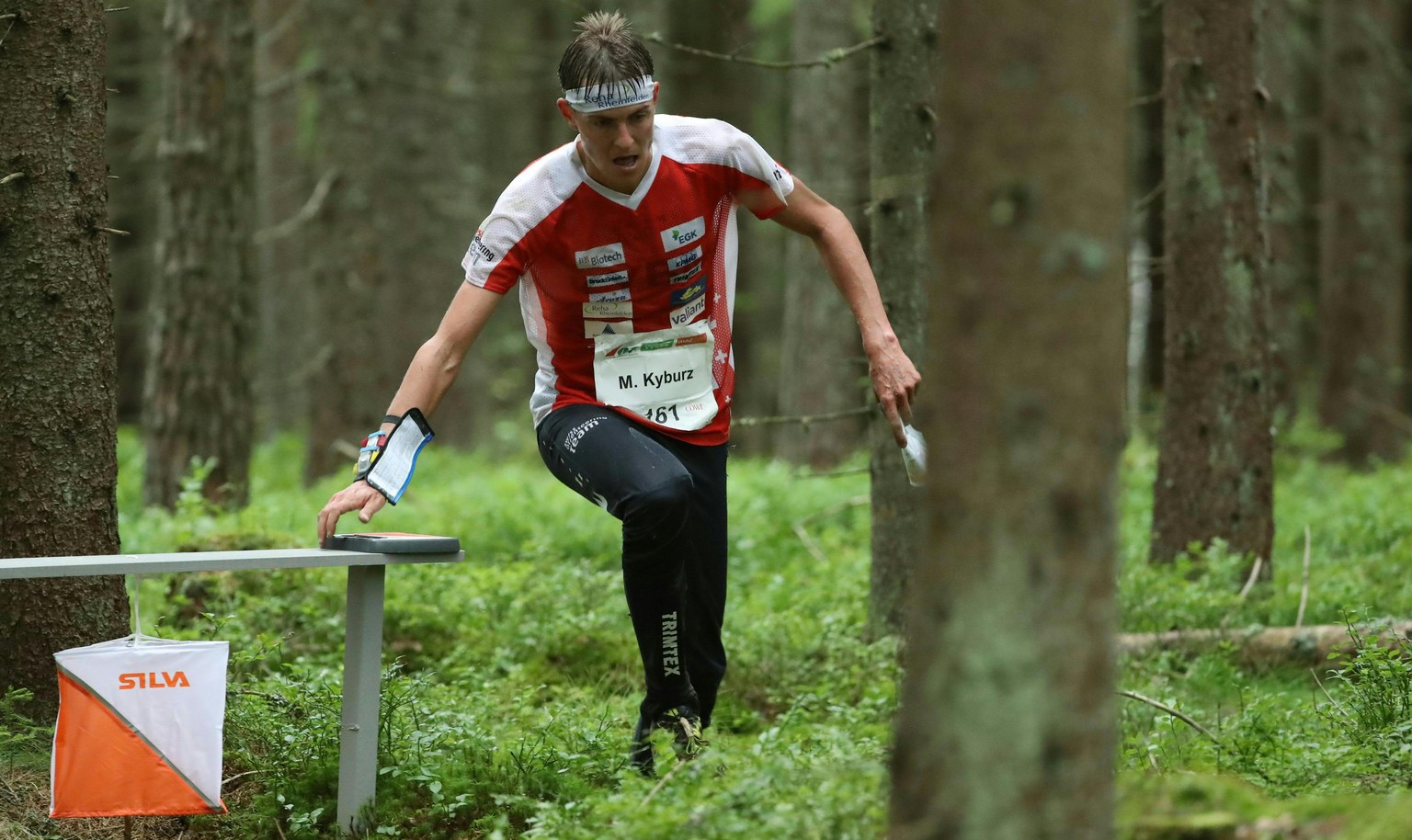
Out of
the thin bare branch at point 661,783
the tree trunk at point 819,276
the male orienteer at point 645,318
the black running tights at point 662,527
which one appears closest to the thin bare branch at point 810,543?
the black running tights at point 662,527

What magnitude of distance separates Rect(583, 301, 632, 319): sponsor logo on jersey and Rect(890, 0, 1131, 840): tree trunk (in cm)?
243

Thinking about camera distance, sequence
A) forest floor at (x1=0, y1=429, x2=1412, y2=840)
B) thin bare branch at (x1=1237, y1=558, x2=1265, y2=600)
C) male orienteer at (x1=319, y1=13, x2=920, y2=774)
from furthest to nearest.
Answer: thin bare branch at (x1=1237, y1=558, x2=1265, y2=600), male orienteer at (x1=319, y1=13, x2=920, y2=774), forest floor at (x1=0, y1=429, x2=1412, y2=840)

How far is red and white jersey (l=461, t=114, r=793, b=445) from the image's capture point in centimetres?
486

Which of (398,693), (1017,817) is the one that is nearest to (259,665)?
(398,693)

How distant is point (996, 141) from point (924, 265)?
418cm

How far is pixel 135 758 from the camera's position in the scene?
3.93 meters

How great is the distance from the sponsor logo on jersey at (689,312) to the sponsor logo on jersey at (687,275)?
0.09 metres

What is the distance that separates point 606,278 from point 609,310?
0.37 feet

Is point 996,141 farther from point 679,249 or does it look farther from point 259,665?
point 259,665

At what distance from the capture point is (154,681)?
397 centimetres

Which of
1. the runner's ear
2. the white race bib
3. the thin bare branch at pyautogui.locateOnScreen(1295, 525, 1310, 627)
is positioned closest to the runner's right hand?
the white race bib

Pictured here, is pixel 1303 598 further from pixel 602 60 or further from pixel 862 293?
pixel 602 60

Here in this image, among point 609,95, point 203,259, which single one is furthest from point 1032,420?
point 203,259

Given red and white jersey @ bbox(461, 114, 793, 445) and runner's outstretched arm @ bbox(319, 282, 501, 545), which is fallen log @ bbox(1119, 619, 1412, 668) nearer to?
red and white jersey @ bbox(461, 114, 793, 445)
